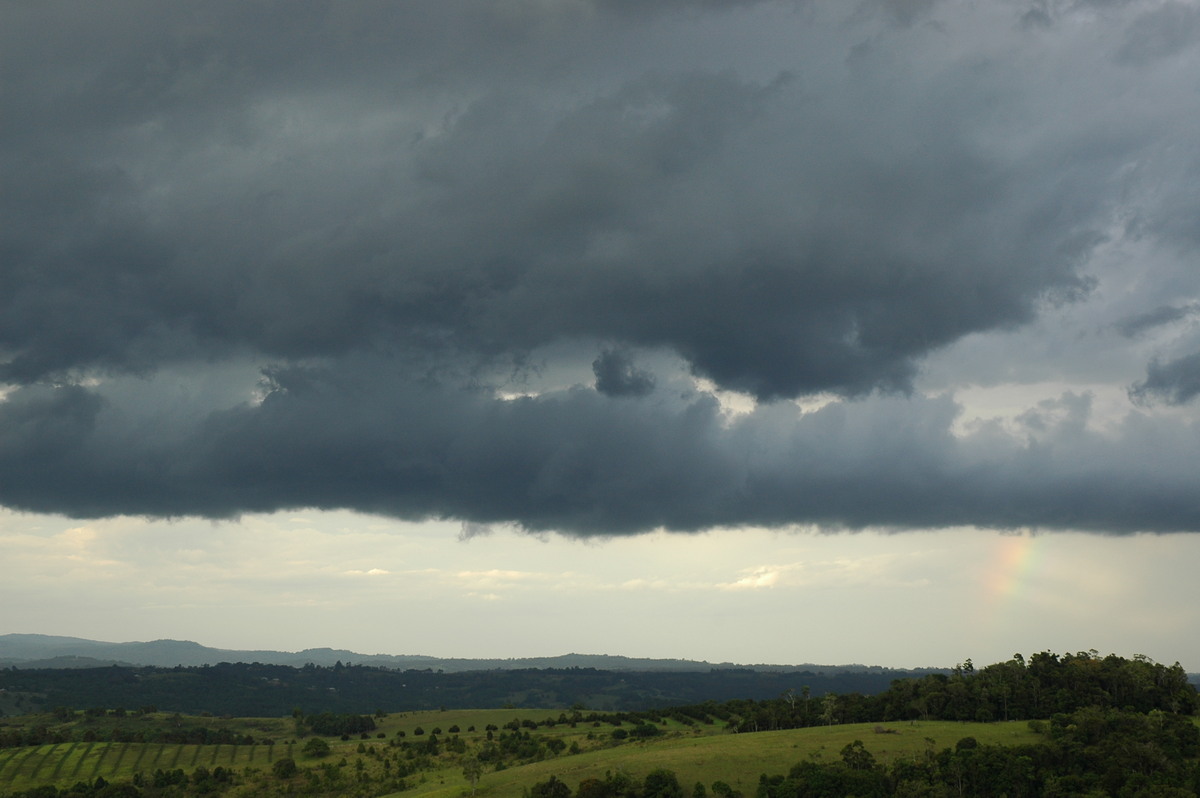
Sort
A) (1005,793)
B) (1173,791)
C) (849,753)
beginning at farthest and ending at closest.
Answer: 1. (849,753)
2. (1005,793)
3. (1173,791)

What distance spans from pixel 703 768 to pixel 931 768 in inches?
1736

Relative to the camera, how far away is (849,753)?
18525 centimetres

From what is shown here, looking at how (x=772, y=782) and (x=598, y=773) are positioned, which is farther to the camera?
(x=598, y=773)

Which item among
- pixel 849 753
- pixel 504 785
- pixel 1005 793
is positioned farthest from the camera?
pixel 504 785

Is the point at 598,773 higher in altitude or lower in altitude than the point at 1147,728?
lower

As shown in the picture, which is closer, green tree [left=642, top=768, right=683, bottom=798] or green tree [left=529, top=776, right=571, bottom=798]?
green tree [left=642, top=768, right=683, bottom=798]

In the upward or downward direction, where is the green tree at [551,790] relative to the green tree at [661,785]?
downward

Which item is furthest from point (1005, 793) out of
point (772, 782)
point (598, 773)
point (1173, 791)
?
point (598, 773)

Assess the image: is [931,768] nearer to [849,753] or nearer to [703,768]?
[849,753]

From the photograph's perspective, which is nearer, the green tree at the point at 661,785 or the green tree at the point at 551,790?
the green tree at the point at 661,785

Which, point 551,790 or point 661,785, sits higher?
point 661,785

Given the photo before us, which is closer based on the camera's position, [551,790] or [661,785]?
[661,785]

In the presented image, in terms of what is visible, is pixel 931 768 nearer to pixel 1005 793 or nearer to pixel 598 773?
pixel 1005 793

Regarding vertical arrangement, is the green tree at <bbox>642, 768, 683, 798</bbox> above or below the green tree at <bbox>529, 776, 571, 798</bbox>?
above
